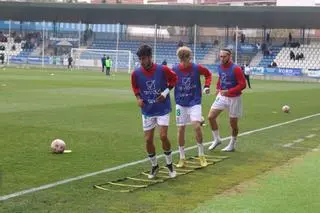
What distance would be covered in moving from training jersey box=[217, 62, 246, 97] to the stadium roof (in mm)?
49886

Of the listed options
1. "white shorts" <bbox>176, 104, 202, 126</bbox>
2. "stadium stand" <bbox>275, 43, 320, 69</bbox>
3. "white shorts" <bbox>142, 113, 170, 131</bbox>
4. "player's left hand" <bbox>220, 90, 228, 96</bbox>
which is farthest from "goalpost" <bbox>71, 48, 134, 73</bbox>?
"white shorts" <bbox>142, 113, 170, 131</bbox>

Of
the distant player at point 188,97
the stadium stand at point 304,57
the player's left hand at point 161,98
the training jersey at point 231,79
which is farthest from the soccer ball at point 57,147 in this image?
the stadium stand at point 304,57

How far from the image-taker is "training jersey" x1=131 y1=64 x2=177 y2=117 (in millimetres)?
8969

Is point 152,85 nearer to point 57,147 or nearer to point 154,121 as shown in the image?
point 154,121

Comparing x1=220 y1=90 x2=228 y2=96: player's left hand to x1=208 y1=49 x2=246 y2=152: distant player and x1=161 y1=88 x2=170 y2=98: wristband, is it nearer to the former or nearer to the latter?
x1=208 y1=49 x2=246 y2=152: distant player

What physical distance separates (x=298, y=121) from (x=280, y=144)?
5731 mm

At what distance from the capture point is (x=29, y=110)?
19.0m

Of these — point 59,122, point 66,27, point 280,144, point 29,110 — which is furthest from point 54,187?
point 66,27

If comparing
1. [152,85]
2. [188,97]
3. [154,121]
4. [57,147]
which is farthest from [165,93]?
[57,147]

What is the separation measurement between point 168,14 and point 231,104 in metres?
55.5

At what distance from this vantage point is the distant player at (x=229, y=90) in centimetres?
1198

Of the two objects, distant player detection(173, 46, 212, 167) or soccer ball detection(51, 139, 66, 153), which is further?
soccer ball detection(51, 139, 66, 153)

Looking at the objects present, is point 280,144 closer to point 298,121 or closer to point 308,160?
point 308,160

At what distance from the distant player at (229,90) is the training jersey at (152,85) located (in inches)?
125
